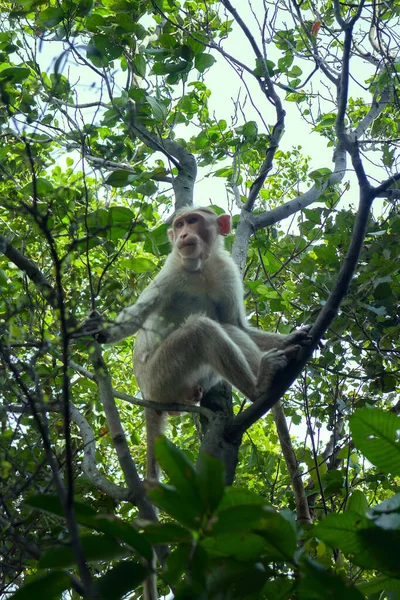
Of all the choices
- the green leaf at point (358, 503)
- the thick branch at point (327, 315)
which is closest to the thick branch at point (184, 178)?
the thick branch at point (327, 315)

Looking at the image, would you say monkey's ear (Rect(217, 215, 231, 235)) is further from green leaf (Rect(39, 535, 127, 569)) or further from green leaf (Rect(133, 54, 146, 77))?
green leaf (Rect(39, 535, 127, 569))

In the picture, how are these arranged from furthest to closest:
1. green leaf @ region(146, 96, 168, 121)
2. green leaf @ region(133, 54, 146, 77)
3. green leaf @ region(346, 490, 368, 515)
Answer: green leaf @ region(133, 54, 146, 77), green leaf @ region(146, 96, 168, 121), green leaf @ region(346, 490, 368, 515)

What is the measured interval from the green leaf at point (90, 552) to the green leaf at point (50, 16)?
5.40 metres

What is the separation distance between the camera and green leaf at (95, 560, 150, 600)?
1301 millimetres

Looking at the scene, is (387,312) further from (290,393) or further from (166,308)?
(290,393)

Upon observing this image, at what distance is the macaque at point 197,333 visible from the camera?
5.67 metres

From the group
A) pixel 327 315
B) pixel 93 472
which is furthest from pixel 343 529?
pixel 93 472

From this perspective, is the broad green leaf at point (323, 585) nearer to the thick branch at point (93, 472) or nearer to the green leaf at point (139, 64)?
the thick branch at point (93, 472)

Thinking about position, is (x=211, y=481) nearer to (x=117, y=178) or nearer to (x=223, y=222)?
(x=117, y=178)

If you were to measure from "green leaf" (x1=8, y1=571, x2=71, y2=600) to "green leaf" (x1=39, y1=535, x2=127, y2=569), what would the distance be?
0.07 m

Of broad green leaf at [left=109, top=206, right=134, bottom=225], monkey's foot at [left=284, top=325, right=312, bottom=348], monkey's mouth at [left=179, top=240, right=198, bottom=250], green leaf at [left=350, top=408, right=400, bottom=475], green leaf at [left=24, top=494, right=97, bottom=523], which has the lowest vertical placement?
green leaf at [left=24, top=494, right=97, bottom=523]

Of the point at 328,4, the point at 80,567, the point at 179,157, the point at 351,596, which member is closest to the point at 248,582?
the point at 351,596

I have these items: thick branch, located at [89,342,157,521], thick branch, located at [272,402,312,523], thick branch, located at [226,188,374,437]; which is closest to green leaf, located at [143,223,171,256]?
thick branch, located at [272,402,312,523]

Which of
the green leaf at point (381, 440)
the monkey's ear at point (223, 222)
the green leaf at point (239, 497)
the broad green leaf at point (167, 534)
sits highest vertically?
the monkey's ear at point (223, 222)
